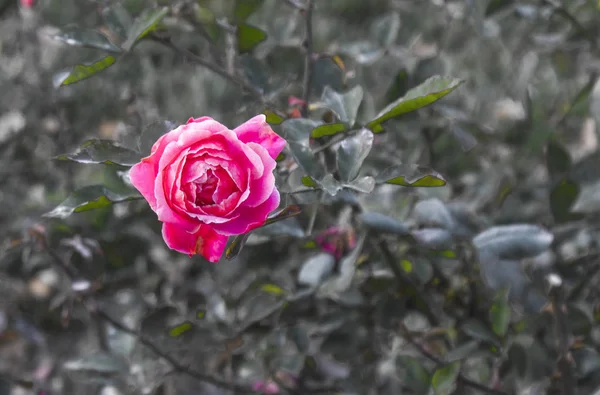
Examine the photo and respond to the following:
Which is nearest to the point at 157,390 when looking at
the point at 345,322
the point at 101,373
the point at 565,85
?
the point at 101,373

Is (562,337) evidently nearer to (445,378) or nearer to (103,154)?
(445,378)

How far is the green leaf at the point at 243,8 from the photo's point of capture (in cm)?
82

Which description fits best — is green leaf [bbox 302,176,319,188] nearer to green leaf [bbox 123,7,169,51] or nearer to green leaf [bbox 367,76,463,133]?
green leaf [bbox 367,76,463,133]

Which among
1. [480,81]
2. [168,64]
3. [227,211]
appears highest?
[227,211]

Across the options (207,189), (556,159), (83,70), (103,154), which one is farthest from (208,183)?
(556,159)

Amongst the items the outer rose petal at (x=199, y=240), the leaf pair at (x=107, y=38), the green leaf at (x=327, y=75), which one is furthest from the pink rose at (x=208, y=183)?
the green leaf at (x=327, y=75)

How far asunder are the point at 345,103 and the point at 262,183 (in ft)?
0.60

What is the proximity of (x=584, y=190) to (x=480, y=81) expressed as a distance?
2.14ft

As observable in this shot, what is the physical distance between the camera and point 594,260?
0.94 metres

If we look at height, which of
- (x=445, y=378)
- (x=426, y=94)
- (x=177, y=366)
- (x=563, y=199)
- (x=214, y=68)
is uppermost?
(x=426, y=94)

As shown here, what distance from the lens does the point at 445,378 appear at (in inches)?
30.4

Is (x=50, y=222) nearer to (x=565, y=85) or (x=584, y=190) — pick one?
(x=584, y=190)

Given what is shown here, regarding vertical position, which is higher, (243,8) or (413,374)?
(243,8)

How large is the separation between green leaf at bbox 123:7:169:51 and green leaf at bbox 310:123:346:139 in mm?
210
